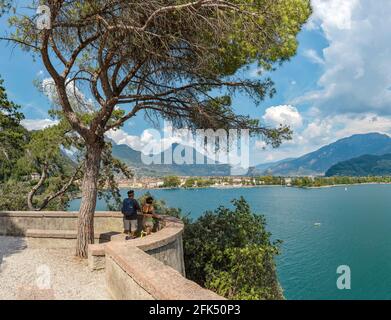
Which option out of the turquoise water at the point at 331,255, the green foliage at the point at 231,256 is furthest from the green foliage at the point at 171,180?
the green foliage at the point at 231,256

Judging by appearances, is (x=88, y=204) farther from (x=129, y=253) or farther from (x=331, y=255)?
(x=331, y=255)

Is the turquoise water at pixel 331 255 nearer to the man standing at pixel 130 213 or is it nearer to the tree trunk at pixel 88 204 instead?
the man standing at pixel 130 213

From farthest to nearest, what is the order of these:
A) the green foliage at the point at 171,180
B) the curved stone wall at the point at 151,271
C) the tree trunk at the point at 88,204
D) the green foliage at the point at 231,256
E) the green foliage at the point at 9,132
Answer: the green foliage at the point at 171,180, the green foliage at the point at 9,132, the green foliage at the point at 231,256, the tree trunk at the point at 88,204, the curved stone wall at the point at 151,271

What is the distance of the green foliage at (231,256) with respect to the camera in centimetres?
861

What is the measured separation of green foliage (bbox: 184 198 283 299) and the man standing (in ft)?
5.77

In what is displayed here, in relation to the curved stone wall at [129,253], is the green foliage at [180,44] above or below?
above

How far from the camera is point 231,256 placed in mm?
8734

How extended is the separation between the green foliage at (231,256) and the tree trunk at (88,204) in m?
2.83

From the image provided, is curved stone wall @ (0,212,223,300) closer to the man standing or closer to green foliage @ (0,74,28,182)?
the man standing

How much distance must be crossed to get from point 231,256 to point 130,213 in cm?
282

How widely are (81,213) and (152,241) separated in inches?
98.9

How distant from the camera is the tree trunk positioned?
7246 mm

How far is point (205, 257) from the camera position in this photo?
30.1ft

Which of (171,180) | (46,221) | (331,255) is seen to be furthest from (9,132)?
(171,180)
